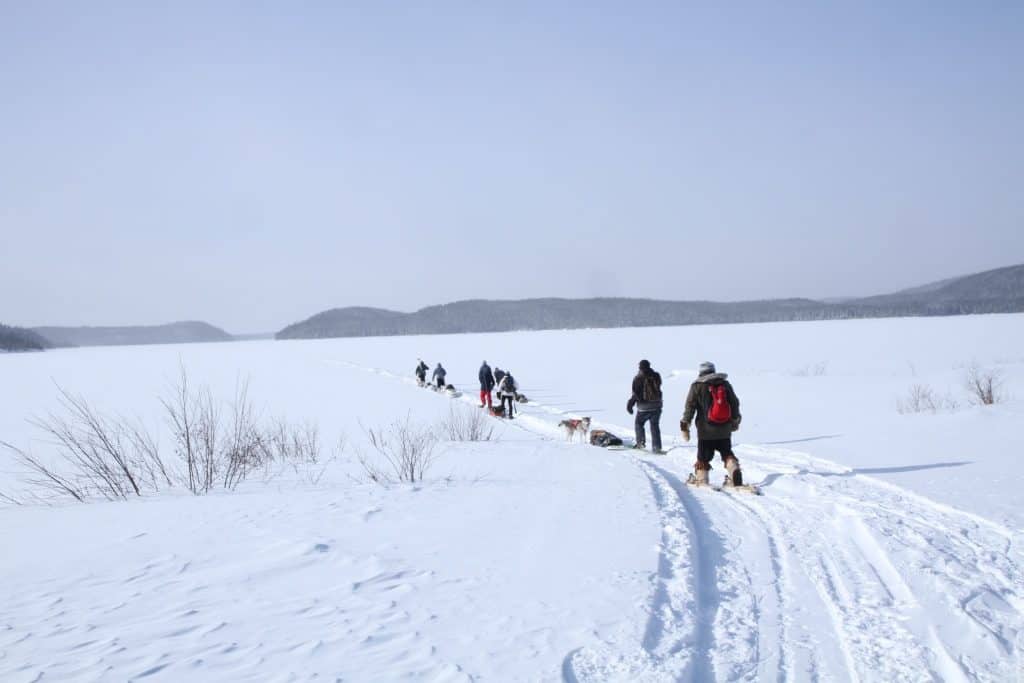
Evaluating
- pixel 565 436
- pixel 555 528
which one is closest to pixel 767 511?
pixel 555 528

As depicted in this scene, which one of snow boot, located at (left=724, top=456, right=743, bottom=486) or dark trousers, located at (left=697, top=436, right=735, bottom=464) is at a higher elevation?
dark trousers, located at (left=697, top=436, right=735, bottom=464)

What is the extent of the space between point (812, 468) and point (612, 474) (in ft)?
8.53

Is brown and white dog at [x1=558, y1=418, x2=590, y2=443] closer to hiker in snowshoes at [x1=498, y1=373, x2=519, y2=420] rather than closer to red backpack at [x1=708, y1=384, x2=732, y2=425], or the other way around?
hiker in snowshoes at [x1=498, y1=373, x2=519, y2=420]

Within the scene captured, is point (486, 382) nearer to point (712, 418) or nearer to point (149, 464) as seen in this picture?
point (149, 464)

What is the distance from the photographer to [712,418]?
6.52 meters

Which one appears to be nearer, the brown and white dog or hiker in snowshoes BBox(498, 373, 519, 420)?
the brown and white dog

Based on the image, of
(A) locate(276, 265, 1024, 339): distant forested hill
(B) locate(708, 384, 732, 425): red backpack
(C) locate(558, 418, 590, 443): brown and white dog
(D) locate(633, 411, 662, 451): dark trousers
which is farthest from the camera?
(A) locate(276, 265, 1024, 339): distant forested hill

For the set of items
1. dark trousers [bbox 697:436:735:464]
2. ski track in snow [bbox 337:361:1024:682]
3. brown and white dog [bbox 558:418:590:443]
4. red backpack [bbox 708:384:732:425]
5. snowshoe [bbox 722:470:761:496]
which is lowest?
brown and white dog [bbox 558:418:590:443]

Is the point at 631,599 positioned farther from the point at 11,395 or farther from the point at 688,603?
the point at 11,395

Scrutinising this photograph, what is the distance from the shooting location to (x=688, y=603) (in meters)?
3.36

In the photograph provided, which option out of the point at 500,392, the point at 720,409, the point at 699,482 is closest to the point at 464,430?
the point at 500,392

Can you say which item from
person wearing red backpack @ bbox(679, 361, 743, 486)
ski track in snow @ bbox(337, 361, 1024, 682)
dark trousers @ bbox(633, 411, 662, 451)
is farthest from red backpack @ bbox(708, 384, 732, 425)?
dark trousers @ bbox(633, 411, 662, 451)

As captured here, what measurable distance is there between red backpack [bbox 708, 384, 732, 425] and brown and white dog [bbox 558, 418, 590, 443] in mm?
5283

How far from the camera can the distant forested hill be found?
456 ft
